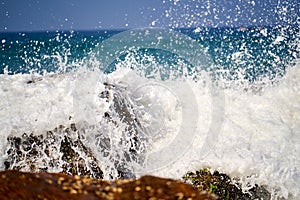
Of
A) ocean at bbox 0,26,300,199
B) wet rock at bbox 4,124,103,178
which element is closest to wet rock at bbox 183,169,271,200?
ocean at bbox 0,26,300,199

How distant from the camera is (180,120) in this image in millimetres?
5973

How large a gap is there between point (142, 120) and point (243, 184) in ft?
5.32

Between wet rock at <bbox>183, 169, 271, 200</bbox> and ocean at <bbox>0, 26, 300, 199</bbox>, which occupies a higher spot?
ocean at <bbox>0, 26, 300, 199</bbox>

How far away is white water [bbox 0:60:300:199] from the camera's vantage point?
492cm

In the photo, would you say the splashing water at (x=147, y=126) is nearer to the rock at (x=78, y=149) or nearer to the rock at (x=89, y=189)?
the rock at (x=78, y=149)

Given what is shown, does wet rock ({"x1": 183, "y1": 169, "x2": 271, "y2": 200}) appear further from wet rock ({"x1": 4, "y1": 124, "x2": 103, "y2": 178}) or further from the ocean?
wet rock ({"x1": 4, "y1": 124, "x2": 103, "y2": 178})

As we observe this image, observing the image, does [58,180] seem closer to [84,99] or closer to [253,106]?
[84,99]

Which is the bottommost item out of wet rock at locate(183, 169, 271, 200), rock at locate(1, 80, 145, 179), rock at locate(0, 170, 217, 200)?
wet rock at locate(183, 169, 271, 200)

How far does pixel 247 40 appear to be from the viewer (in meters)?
36.2

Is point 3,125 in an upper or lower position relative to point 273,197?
upper

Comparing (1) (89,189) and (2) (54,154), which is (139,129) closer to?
(2) (54,154)

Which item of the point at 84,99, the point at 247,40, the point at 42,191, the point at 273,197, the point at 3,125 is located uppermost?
the point at 247,40

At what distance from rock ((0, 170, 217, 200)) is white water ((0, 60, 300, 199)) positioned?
2.75m

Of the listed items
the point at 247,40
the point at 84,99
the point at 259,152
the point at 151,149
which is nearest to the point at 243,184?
the point at 259,152
